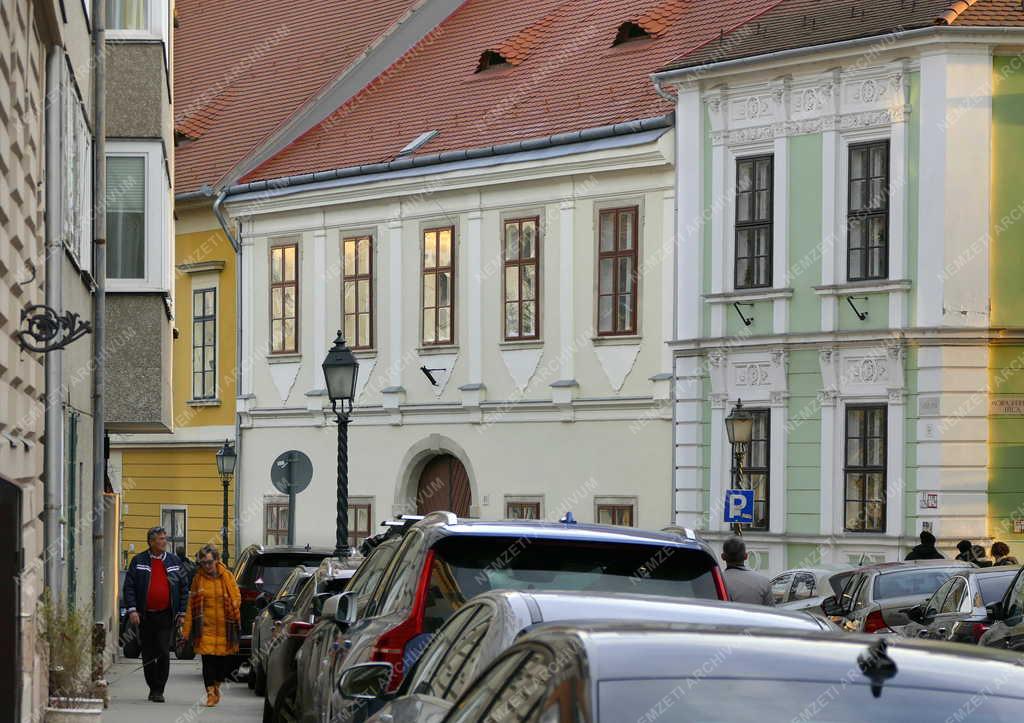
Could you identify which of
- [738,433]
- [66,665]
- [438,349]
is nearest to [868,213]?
[738,433]

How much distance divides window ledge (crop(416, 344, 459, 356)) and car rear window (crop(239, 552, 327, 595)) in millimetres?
14941

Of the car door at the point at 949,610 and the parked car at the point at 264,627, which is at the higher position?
the car door at the point at 949,610

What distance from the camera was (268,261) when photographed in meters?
44.2

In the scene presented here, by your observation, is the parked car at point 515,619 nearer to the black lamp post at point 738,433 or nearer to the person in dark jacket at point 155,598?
the person in dark jacket at point 155,598

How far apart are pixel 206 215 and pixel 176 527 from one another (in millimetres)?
7079

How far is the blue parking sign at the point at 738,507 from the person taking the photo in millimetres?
31984

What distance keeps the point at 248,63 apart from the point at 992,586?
33357 millimetres

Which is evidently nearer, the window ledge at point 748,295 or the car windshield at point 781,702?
the car windshield at point 781,702

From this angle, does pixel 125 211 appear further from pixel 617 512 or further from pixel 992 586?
pixel 617 512

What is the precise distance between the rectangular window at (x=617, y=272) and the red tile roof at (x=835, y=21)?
3.17m

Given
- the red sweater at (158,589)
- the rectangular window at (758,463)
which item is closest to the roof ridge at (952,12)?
the rectangular window at (758,463)

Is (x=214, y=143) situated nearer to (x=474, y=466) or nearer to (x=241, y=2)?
(x=241, y=2)

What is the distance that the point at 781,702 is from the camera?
498cm

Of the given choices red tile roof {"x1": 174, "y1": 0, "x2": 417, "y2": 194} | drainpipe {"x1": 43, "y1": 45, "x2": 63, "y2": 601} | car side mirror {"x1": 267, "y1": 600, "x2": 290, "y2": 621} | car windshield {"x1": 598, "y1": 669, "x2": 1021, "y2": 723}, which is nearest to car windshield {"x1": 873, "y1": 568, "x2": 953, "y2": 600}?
car side mirror {"x1": 267, "y1": 600, "x2": 290, "y2": 621}
